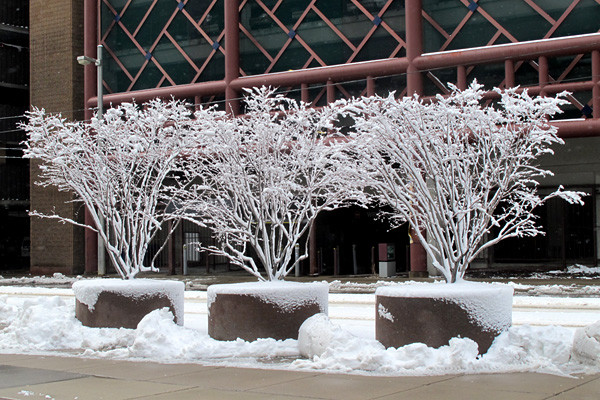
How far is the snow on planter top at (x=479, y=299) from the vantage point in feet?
32.0

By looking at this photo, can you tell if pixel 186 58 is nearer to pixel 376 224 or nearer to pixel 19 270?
pixel 376 224

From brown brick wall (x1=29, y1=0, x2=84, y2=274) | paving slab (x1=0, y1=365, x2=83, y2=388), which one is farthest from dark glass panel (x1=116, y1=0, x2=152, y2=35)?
paving slab (x1=0, y1=365, x2=83, y2=388)

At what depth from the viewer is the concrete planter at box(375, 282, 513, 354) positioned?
9727 millimetres

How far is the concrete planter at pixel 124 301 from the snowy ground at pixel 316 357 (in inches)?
14.5

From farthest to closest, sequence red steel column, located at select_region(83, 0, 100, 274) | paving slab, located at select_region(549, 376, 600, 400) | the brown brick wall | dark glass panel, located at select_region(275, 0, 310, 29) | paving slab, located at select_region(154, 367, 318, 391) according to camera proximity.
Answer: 1. the brown brick wall
2. red steel column, located at select_region(83, 0, 100, 274)
3. dark glass panel, located at select_region(275, 0, 310, 29)
4. paving slab, located at select_region(154, 367, 318, 391)
5. paving slab, located at select_region(549, 376, 600, 400)

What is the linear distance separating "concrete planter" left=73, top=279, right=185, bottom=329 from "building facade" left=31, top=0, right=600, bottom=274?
52.6ft

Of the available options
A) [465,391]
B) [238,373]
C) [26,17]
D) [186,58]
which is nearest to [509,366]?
[465,391]

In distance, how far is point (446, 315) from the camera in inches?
384

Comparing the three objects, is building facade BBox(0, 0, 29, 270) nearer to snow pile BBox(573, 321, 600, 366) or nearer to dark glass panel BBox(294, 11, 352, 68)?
dark glass panel BBox(294, 11, 352, 68)

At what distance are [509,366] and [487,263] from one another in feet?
74.0

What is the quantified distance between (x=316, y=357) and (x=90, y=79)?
2889 centimetres

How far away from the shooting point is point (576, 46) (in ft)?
82.6

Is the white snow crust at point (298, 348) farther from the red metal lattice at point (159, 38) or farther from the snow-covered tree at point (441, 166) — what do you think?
the red metal lattice at point (159, 38)

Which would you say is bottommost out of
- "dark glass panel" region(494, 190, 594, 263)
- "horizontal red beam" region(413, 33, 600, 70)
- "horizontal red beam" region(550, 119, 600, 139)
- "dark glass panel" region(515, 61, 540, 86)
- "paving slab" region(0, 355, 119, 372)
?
"paving slab" region(0, 355, 119, 372)
